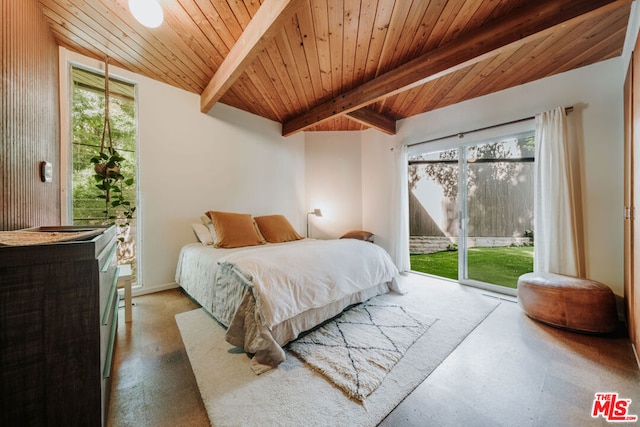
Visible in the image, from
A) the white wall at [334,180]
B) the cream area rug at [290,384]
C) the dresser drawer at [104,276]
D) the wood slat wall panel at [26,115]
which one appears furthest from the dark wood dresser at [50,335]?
the white wall at [334,180]

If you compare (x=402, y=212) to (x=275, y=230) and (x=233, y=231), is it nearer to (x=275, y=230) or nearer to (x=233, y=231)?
(x=275, y=230)

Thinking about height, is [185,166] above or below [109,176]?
above

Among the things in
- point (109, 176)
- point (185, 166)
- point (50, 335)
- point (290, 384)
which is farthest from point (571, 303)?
point (109, 176)

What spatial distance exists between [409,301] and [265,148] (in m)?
3.28

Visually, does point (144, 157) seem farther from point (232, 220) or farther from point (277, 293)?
point (277, 293)

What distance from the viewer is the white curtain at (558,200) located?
229cm

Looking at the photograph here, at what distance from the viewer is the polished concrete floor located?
1.16 m

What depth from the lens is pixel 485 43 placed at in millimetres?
1954

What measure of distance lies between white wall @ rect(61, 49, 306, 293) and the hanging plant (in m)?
0.18

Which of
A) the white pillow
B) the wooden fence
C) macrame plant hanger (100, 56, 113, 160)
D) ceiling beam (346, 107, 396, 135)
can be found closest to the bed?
the white pillow

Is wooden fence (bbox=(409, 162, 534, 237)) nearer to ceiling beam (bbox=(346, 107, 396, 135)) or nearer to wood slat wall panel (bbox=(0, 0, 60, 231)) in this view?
ceiling beam (bbox=(346, 107, 396, 135))

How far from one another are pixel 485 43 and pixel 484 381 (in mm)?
2642

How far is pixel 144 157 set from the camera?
275 centimetres

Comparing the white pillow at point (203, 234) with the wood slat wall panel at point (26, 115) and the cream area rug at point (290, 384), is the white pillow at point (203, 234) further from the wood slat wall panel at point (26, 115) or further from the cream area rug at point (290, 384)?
the wood slat wall panel at point (26, 115)
